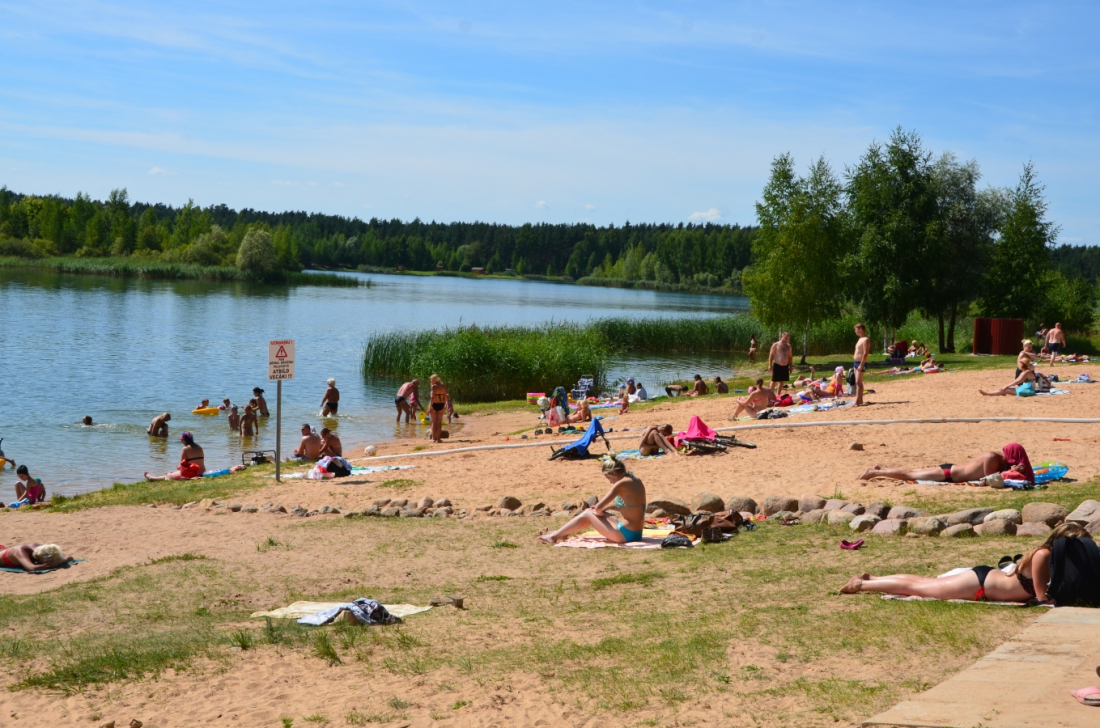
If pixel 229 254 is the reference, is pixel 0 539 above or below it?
below

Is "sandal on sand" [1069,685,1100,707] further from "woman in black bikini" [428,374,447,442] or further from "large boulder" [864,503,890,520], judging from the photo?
"woman in black bikini" [428,374,447,442]

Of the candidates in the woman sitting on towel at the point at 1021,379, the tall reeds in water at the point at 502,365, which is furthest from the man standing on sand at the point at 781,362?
the tall reeds in water at the point at 502,365

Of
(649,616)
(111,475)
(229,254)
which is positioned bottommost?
(111,475)

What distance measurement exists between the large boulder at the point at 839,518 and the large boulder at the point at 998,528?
4.66 feet

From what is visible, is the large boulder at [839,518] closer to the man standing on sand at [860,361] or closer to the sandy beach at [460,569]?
the sandy beach at [460,569]

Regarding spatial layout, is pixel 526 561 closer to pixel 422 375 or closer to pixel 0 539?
pixel 0 539

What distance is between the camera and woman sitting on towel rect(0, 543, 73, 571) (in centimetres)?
1080

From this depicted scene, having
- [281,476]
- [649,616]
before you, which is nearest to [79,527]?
[281,476]

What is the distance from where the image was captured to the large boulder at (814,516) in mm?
11135

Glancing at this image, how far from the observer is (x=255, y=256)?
110 metres

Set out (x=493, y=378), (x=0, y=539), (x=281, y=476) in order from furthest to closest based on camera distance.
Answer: (x=493, y=378) < (x=281, y=476) < (x=0, y=539)

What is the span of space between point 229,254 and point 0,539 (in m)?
113

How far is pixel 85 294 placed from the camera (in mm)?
74312

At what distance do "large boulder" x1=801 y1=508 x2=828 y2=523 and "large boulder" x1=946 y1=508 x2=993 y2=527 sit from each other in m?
1.43
